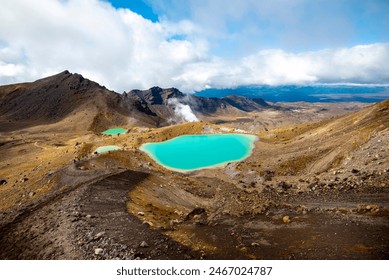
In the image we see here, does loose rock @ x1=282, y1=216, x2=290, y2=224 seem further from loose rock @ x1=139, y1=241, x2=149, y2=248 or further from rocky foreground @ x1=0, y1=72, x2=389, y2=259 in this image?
loose rock @ x1=139, y1=241, x2=149, y2=248

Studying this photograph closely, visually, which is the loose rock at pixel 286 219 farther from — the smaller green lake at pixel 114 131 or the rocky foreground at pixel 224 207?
the smaller green lake at pixel 114 131

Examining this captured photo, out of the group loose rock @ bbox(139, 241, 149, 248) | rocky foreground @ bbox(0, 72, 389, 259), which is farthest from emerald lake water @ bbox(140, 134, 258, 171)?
loose rock @ bbox(139, 241, 149, 248)

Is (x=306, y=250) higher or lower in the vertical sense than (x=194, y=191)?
higher

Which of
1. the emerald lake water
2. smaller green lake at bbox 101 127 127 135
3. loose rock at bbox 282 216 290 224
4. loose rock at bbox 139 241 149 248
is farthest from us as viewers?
smaller green lake at bbox 101 127 127 135

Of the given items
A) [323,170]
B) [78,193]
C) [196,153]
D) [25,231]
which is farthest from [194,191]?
[196,153]

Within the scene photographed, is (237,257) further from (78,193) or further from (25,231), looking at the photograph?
(78,193)

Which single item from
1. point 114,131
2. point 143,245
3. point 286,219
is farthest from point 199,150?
point 114,131

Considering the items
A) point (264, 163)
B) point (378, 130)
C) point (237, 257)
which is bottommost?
point (264, 163)

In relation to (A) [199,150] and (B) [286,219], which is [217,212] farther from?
(A) [199,150]

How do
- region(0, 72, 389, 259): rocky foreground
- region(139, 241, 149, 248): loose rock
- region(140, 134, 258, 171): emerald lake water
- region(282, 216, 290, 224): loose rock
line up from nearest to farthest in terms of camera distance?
1. region(139, 241, 149, 248): loose rock
2. region(0, 72, 389, 259): rocky foreground
3. region(282, 216, 290, 224): loose rock
4. region(140, 134, 258, 171): emerald lake water
